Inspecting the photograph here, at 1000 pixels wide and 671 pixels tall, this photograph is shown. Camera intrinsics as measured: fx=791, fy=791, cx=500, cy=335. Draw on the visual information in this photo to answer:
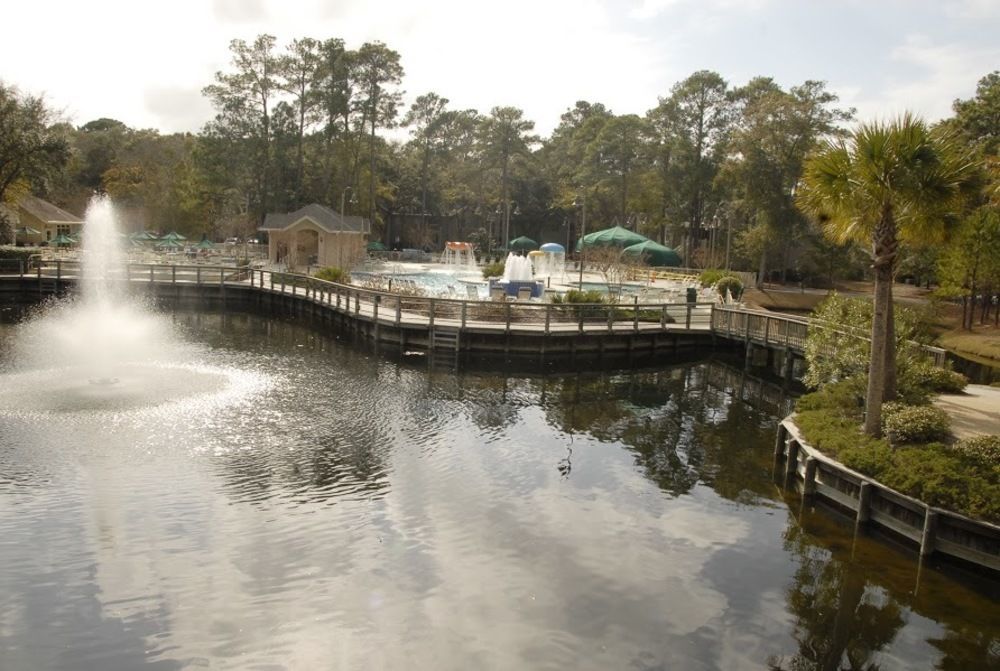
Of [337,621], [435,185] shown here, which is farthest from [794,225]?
[337,621]

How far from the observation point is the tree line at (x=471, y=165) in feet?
165

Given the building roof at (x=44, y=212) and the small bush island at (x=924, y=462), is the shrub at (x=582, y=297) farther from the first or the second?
the building roof at (x=44, y=212)

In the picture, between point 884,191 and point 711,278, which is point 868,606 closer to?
point 884,191

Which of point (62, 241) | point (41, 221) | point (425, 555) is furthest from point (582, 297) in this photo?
point (41, 221)

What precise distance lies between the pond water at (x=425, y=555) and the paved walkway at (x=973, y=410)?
362 cm

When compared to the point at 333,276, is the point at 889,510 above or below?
below

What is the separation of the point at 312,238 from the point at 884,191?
45970mm

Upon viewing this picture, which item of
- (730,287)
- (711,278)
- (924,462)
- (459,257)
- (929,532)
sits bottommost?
(929,532)

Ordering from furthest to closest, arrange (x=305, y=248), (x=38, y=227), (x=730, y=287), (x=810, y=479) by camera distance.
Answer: (x=38, y=227) < (x=305, y=248) < (x=730, y=287) < (x=810, y=479)

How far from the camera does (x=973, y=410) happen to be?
16.5m

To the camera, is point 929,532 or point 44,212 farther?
point 44,212

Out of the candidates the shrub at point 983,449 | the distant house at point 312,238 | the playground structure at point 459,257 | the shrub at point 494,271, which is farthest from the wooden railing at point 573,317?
the playground structure at point 459,257

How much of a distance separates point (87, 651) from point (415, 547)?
439 cm

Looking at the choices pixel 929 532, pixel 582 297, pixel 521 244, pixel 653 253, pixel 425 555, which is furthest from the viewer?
pixel 521 244
